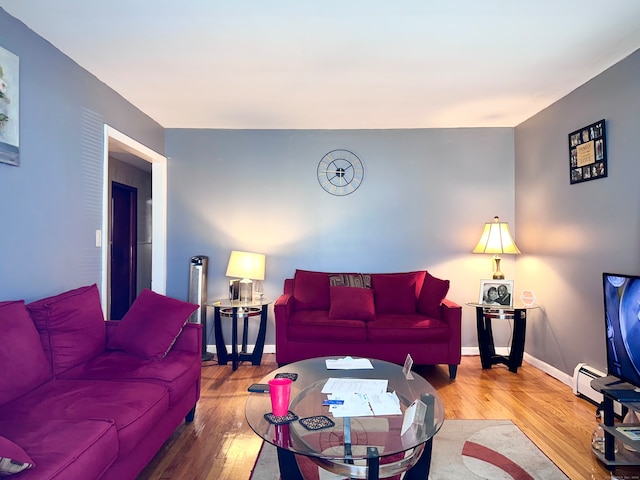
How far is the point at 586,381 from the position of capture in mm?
2912

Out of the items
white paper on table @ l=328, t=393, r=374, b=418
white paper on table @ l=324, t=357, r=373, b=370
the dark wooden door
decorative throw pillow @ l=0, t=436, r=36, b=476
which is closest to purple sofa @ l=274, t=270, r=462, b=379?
white paper on table @ l=324, t=357, r=373, b=370

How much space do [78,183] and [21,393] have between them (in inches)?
58.5

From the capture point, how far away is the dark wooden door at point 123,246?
524 cm

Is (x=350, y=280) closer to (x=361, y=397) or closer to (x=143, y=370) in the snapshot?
(x=361, y=397)

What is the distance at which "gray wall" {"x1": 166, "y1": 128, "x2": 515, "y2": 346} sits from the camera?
422 cm

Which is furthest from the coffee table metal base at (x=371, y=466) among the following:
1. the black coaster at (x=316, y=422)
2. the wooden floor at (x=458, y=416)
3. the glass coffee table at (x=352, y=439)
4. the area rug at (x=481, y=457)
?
the wooden floor at (x=458, y=416)

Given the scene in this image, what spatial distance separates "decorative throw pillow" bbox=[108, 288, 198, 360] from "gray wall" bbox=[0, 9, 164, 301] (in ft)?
1.80

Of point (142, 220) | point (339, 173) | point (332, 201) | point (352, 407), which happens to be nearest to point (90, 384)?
point (352, 407)

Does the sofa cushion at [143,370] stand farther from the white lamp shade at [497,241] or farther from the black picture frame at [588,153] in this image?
the black picture frame at [588,153]

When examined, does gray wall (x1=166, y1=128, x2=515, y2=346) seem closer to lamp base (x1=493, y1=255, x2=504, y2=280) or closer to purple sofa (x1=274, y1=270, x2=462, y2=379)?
lamp base (x1=493, y1=255, x2=504, y2=280)

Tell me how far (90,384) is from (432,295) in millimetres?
2746

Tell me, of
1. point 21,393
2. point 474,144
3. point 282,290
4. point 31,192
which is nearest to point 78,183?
point 31,192

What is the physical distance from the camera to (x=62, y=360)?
2.10 m

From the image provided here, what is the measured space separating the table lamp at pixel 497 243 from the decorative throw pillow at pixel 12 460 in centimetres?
367
